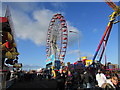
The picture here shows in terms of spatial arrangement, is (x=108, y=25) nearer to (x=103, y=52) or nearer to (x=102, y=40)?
(x=102, y=40)

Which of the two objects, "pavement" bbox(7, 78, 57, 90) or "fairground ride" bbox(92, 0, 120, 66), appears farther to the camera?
"fairground ride" bbox(92, 0, 120, 66)

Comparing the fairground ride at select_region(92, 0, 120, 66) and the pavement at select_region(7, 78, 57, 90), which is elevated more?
the fairground ride at select_region(92, 0, 120, 66)

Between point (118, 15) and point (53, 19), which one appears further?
point (53, 19)

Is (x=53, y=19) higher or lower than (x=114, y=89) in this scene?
higher

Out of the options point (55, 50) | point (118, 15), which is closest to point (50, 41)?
point (55, 50)

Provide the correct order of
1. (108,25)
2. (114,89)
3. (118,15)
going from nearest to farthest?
(114,89) → (118,15) → (108,25)

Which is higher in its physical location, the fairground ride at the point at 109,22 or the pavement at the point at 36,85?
the fairground ride at the point at 109,22

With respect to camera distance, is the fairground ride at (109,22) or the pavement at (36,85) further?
the fairground ride at (109,22)

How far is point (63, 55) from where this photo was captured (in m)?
35.1

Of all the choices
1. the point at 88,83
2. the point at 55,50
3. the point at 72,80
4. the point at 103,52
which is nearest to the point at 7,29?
the point at 72,80

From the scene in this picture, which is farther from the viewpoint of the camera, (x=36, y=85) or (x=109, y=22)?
(x=109, y=22)

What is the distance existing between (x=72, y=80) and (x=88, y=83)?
11.1 ft

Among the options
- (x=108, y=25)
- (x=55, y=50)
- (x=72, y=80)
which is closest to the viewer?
(x=72, y=80)

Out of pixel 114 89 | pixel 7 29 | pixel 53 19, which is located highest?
pixel 53 19
